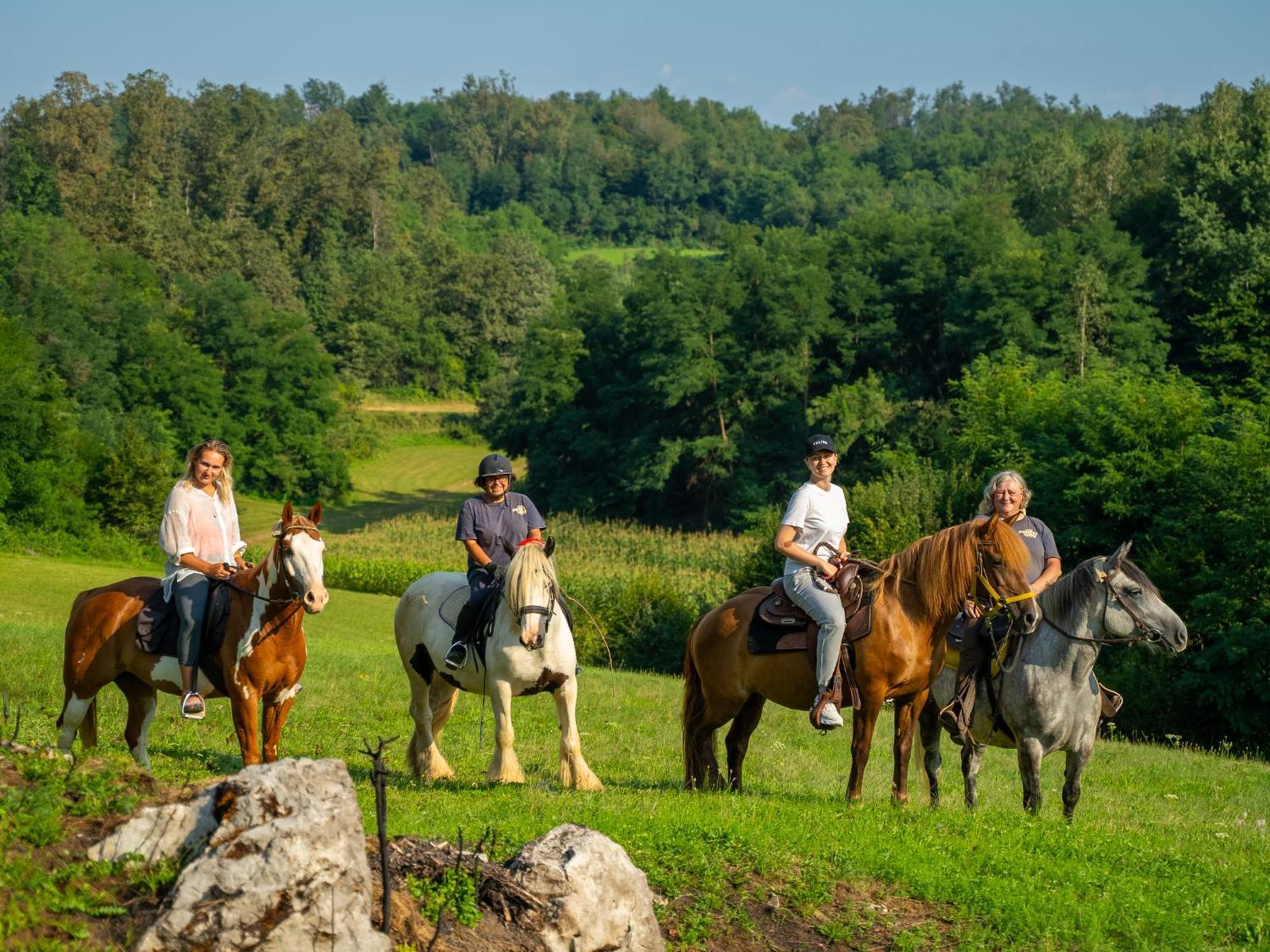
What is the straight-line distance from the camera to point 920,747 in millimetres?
12305

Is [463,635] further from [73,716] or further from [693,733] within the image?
[73,716]

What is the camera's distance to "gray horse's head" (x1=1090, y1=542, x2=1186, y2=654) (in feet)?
36.1

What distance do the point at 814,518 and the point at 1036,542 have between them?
2.18m

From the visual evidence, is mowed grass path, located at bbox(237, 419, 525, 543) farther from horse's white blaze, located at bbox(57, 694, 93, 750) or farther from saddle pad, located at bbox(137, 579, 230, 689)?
saddle pad, located at bbox(137, 579, 230, 689)

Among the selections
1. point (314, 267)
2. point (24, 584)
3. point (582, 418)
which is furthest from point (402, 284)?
point (24, 584)

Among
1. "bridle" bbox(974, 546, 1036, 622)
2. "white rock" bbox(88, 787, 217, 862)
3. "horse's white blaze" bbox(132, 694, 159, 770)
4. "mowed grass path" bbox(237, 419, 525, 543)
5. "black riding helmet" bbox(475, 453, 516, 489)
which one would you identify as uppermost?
"black riding helmet" bbox(475, 453, 516, 489)

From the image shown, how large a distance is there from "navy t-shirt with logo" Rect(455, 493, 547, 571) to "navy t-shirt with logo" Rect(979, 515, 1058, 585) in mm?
4042

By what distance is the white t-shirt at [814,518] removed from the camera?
10.8 metres

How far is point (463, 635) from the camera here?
11641mm

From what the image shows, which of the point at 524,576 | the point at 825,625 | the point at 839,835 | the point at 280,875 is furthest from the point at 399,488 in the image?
the point at 280,875

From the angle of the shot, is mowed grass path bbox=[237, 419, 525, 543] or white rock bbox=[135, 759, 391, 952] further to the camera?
mowed grass path bbox=[237, 419, 525, 543]

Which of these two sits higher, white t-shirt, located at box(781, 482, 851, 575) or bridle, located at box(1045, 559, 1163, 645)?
white t-shirt, located at box(781, 482, 851, 575)

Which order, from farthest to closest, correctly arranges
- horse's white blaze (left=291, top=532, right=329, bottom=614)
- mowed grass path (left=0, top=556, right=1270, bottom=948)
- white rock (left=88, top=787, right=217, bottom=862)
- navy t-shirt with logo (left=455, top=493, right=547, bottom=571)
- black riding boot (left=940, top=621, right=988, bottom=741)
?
navy t-shirt with logo (left=455, top=493, right=547, bottom=571)
black riding boot (left=940, top=621, right=988, bottom=741)
horse's white blaze (left=291, top=532, right=329, bottom=614)
mowed grass path (left=0, top=556, right=1270, bottom=948)
white rock (left=88, top=787, right=217, bottom=862)

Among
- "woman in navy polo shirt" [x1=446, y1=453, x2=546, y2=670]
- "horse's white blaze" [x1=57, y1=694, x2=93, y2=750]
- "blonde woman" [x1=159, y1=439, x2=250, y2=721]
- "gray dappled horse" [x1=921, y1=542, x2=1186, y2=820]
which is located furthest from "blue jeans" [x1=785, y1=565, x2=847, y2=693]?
"horse's white blaze" [x1=57, y1=694, x2=93, y2=750]
